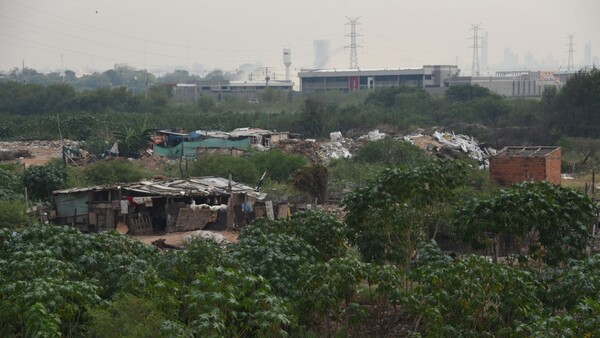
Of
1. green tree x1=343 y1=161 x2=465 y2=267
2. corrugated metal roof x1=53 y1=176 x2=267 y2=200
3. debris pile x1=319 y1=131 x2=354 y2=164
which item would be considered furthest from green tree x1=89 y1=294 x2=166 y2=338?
debris pile x1=319 y1=131 x2=354 y2=164

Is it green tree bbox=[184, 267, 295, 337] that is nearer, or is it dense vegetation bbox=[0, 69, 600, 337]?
green tree bbox=[184, 267, 295, 337]

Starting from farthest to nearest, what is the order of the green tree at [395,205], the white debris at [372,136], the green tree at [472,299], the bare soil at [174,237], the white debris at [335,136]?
the white debris at [335,136], the white debris at [372,136], the bare soil at [174,237], the green tree at [395,205], the green tree at [472,299]

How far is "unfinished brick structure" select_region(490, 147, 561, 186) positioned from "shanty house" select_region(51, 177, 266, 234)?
5.69 meters

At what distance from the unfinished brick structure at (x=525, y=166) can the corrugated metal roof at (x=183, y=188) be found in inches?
214

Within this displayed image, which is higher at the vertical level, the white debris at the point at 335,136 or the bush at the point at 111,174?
the bush at the point at 111,174

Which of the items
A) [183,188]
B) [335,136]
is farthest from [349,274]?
[335,136]

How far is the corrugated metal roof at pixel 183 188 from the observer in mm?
18844

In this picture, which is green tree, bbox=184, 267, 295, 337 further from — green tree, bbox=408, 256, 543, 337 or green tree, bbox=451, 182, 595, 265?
green tree, bbox=451, 182, 595, 265

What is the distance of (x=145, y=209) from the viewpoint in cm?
1881

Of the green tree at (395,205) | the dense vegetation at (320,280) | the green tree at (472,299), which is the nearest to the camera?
the dense vegetation at (320,280)

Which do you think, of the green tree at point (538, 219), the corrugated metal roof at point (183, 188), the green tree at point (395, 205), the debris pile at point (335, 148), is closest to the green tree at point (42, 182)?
the corrugated metal roof at point (183, 188)

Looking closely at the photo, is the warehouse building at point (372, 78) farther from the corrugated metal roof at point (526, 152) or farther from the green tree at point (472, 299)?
the green tree at point (472, 299)

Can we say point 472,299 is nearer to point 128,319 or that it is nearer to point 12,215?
point 128,319

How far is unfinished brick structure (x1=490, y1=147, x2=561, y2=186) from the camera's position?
66.7ft
